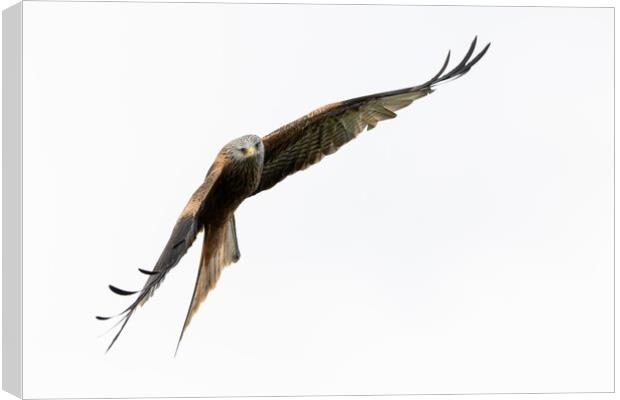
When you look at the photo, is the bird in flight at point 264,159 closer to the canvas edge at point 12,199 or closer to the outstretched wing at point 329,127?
the outstretched wing at point 329,127

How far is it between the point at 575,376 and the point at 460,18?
254cm

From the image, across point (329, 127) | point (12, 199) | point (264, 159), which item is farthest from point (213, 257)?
point (12, 199)

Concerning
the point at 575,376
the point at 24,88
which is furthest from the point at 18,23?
the point at 575,376

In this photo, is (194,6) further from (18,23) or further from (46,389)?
(46,389)

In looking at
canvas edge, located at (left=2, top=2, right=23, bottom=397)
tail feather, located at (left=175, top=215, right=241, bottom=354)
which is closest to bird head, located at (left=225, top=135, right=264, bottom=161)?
tail feather, located at (left=175, top=215, right=241, bottom=354)

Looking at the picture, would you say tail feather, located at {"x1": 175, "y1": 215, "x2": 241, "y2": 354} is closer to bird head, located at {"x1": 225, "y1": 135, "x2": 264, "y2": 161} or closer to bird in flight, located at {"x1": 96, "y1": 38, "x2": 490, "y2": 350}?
bird in flight, located at {"x1": 96, "y1": 38, "x2": 490, "y2": 350}

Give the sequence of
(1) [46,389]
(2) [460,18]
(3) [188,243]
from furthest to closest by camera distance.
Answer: (2) [460,18] < (1) [46,389] < (3) [188,243]

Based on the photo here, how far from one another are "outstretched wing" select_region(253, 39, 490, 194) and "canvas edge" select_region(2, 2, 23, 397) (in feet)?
4.86

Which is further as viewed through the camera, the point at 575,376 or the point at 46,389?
the point at 575,376

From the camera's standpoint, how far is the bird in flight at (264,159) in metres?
7.75

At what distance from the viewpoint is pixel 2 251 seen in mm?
8125

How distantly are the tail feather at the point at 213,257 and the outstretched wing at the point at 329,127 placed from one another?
34 centimetres

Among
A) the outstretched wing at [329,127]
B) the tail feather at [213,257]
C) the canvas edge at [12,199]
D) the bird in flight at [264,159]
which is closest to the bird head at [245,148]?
the bird in flight at [264,159]

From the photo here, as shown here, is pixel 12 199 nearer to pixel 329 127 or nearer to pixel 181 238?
pixel 181 238
